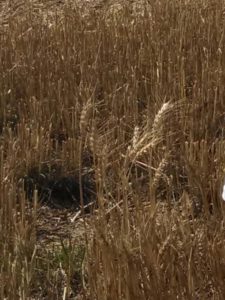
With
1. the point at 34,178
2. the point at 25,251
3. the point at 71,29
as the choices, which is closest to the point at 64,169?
the point at 34,178

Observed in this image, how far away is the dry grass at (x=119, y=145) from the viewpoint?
2.29 metres

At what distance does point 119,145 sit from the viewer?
10.9 feet

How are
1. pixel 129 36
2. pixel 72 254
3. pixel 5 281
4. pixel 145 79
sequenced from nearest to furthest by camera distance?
pixel 5 281 → pixel 72 254 → pixel 145 79 → pixel 129 36

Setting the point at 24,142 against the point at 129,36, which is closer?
the point at 24,142

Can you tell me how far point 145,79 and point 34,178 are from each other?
0.95 m

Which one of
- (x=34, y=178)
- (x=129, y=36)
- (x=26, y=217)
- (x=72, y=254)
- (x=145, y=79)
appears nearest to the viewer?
(x=72, y=254)

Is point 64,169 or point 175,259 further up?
point 175,259

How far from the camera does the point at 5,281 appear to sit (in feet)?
8.01

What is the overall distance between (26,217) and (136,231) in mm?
647

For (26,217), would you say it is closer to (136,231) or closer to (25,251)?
(25,251)

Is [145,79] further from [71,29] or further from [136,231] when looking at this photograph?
[136,231]

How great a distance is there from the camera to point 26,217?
2.92m

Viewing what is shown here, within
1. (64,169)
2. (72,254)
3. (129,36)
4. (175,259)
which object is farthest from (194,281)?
(129,36)

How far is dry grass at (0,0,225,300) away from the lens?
90.0 inches
